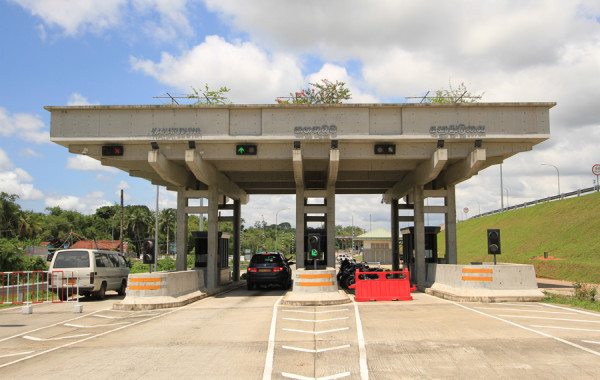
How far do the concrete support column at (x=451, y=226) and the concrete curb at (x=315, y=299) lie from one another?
7.92m

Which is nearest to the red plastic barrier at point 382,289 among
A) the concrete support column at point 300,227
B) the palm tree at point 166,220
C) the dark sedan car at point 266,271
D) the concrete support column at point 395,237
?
the concrete support column at point 300,227

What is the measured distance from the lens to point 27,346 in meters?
9.35

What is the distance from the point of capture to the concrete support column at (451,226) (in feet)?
73.0

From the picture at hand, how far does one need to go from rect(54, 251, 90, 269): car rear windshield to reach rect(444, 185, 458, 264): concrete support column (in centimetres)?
1542

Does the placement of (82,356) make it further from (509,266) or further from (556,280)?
(556,280)

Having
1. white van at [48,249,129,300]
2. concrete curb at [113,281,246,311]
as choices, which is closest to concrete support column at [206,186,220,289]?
white van at [48,249,129,300]

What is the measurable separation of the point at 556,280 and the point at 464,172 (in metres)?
13.1

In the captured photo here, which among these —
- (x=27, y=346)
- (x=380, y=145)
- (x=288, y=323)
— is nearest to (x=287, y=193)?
(x=380, y=145)

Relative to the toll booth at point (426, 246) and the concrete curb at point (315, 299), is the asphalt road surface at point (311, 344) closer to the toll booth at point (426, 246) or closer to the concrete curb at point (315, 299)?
the concrete curb at point (315, 299)

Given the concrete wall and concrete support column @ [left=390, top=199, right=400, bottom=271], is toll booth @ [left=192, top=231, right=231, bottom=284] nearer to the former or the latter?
concrete support column @ [left=390, top=199, right=400, bottom=271]

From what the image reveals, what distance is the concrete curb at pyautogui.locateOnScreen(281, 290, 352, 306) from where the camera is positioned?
15733 mm

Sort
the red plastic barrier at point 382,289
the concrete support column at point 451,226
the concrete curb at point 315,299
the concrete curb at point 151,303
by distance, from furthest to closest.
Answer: the concrete support column at point 451,226 < the red plastic barrier at point 382,289 < the concrete curb at point 315,299 < the concrete curb at point 151,303

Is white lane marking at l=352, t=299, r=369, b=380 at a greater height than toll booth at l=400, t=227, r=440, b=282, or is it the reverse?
toll booth at l=400, t=227, r=440, b=282

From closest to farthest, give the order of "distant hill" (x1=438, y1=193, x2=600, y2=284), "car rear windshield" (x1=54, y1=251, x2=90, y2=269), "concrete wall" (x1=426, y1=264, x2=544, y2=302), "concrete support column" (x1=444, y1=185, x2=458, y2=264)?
1. "concrete wall" (x1=426, y1=264, x2=544, y2=302)
2. "car rear windshield" (x1=54, y1=251, x2=90, y2=269)
3. "concrete support column" (x1=444, y1=185, x2=458, y2=264)
4. "distant hill" (x1=438, y1=193, x2=600, y2=284)
